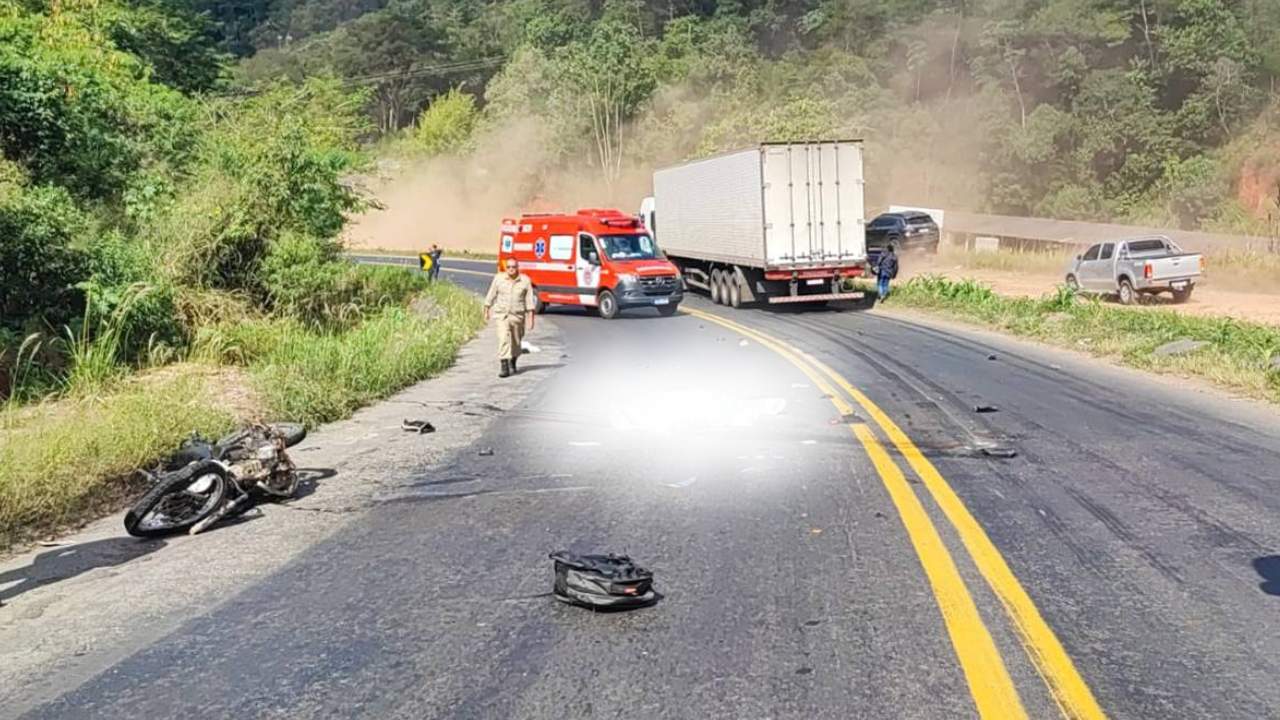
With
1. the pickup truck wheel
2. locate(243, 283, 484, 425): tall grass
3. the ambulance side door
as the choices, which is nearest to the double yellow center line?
locate(243, 283, 484, 425): tall grass

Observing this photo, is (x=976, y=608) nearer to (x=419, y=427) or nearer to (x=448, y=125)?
(x=419, y=427)

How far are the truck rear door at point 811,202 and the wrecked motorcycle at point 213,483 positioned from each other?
17.9 metres

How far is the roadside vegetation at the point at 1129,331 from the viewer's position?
13641 millimetres

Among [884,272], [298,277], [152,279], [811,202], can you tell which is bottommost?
[884,272]

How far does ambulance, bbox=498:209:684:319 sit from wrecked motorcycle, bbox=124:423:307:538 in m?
16.6

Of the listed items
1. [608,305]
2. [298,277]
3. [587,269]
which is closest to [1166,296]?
[608,305]

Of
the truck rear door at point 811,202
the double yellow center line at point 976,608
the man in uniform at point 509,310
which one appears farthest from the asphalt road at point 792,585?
the truck rear door at point 811,202

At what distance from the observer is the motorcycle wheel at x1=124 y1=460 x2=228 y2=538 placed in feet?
22.7

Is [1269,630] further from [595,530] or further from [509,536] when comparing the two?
[509,536]

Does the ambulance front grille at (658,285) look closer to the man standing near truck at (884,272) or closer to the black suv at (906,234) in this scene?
the man standing near truck at (884,272)

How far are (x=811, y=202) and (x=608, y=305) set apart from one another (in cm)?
523

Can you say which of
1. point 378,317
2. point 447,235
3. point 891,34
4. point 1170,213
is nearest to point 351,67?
point 447,235

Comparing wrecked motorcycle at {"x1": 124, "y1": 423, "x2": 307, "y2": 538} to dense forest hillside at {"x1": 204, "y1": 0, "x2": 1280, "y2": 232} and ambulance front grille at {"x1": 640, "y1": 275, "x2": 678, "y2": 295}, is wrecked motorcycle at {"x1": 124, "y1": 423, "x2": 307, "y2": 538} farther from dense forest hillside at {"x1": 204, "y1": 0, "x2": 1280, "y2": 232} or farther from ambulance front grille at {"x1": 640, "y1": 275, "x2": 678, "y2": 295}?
dense forest hillside at {"x1": 204, "y1": 0, "x2": 1280, "y2": 232}

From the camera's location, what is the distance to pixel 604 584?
16.9 feet
